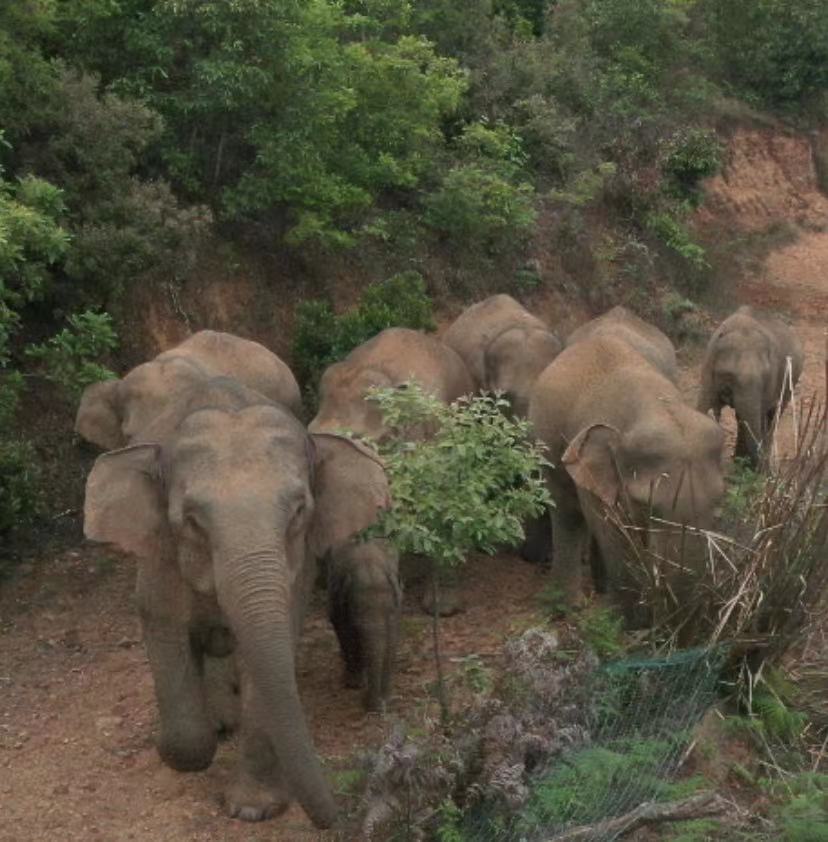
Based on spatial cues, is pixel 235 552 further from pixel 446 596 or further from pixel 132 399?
pixel 446 596

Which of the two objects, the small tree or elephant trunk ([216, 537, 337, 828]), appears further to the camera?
the small tree

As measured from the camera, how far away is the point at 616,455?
9.46m

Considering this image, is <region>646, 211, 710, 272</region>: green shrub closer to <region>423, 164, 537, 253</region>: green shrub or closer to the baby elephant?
<region>423, 164, 537, 253</region>: green shrub

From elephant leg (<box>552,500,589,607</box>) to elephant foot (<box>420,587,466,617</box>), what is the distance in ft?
2.48

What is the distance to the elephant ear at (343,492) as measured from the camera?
24.8ft

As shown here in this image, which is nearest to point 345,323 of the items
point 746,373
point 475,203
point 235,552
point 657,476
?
point 475,203

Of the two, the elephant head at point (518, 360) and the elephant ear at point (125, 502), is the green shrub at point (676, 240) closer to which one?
the elephant head at point (518, 360)

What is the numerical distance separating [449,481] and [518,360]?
497 centimetres

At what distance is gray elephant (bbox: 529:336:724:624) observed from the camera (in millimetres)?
9133

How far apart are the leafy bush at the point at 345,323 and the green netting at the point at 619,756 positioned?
6.68m

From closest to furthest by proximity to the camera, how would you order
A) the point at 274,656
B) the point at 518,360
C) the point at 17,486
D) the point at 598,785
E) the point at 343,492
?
the point at 274,656
the point at 598,785
the point at 343,492
the point at 17,486
the point at 518,360

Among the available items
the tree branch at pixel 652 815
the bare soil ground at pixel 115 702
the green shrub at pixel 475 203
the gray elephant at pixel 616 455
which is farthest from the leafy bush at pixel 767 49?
the tree branch at pixel 652 815

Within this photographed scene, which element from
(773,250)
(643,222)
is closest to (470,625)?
(643,222)

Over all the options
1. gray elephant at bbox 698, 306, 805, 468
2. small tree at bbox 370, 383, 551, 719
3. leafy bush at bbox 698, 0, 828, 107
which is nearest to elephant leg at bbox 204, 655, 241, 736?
small tree at bbox 370, 383, 551, 719
